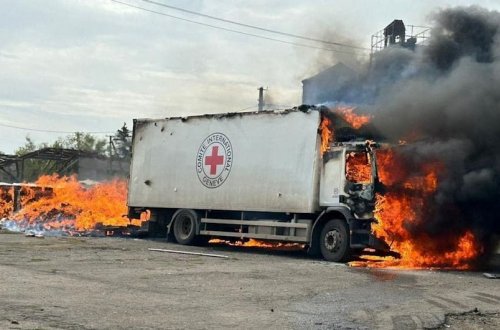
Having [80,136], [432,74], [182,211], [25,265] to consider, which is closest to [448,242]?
[432,74]

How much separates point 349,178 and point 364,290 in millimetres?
4897

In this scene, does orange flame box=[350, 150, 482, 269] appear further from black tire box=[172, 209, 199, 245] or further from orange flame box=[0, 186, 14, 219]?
orange flame box=[0, 186, 14, 219]

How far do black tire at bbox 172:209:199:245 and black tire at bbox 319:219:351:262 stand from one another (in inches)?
171

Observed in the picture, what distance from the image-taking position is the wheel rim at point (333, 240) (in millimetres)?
13711

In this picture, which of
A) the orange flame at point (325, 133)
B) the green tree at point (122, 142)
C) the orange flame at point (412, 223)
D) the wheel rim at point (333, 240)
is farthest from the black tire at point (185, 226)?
the green tree at point (122, 142)

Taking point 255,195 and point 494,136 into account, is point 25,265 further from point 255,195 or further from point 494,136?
point 494,136

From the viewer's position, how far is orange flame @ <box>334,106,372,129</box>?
575 inches

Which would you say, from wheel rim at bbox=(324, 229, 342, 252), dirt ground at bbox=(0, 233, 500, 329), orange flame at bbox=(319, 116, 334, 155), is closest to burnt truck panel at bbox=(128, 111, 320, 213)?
orange flame at bbox=(319, 116, 334, 155)

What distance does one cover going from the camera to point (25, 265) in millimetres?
10734

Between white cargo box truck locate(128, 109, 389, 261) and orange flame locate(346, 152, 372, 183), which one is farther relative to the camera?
white cargo box truck locate(128, 109, 389, 261)

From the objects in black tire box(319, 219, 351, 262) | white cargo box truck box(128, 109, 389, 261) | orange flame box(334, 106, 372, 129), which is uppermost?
Result: orange flame box(334, 106, 372, 129)

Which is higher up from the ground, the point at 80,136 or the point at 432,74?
the point at 80,136

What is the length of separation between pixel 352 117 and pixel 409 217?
117 inches

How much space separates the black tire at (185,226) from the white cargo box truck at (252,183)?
3 centimetres
